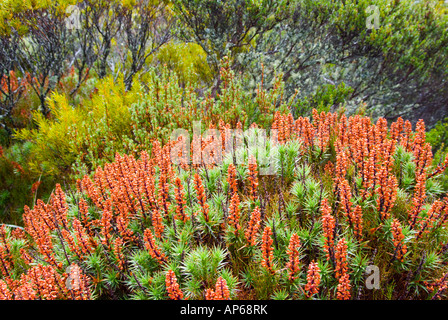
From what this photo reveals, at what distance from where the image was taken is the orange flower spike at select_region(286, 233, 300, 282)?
194 centimetres

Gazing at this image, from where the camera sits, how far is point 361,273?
2.12m

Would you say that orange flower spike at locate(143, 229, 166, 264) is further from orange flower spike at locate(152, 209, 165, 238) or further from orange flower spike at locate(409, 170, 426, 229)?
orange flower spike at locate(409, 170, 426, 229)

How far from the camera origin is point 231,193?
2768 mm

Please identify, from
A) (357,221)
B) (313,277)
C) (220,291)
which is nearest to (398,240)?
(357,221)

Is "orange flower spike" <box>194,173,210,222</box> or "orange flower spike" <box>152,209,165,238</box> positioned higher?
"orange flower spike" <box>194,173,210,222</box>

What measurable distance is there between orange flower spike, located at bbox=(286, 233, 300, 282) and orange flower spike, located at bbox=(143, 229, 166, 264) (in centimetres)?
102

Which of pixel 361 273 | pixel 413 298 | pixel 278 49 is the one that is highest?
pixel 278 49

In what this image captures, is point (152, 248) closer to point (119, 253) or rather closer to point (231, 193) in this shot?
point (119, 253)

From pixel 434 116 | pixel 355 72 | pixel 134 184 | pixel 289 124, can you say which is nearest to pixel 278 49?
pixel 355 72

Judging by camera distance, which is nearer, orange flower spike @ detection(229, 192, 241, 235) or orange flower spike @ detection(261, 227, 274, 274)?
orange flower spike @ detection(261, 227, 274, 274)

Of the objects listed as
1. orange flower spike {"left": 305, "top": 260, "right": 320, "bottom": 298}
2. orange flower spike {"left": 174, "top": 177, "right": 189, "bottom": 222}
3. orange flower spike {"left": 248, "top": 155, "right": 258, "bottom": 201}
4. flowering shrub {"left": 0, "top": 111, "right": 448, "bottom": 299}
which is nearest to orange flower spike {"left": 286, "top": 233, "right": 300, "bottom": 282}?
flowering shrub {"left": 0, "top": 111, "right": 448, "bottom": 299}
